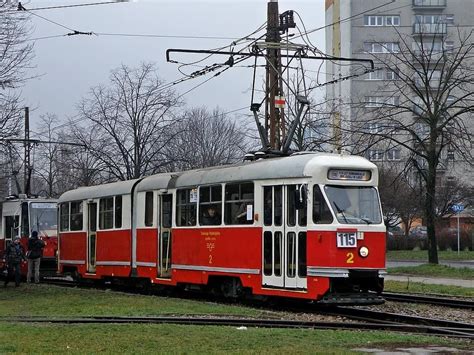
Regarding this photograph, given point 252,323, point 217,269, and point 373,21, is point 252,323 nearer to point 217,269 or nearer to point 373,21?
point 217,269

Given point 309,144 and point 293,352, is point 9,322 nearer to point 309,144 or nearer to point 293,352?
point 293,352

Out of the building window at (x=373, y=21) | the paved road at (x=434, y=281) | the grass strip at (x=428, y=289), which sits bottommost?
the paved road at (x=434, y=281)

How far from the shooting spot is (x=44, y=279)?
32125mm

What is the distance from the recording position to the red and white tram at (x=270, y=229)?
16.8m

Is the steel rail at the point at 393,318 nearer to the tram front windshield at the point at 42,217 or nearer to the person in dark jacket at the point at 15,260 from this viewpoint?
Result: the person in dark jacket at the point at 15,260

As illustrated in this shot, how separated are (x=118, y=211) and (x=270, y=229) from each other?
842cm

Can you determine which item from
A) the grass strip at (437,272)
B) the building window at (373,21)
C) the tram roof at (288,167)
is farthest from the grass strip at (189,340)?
the building window at (373,21)

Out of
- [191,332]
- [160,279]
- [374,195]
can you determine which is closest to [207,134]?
[160,279]

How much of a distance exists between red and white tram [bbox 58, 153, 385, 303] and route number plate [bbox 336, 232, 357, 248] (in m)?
0.02

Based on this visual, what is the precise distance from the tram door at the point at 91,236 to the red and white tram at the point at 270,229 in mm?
3323

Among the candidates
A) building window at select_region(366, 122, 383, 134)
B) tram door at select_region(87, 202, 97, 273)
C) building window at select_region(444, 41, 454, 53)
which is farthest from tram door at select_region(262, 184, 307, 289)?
building window at select_region(444, 41, 454, 53)

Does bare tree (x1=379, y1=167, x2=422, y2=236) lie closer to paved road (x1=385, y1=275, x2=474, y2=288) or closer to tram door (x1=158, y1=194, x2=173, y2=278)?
paved road (x1=385, y1=275, x2=474, y2=288)

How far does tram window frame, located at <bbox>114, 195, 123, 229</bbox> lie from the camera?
2489 centimetres

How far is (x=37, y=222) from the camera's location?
31250 mm
